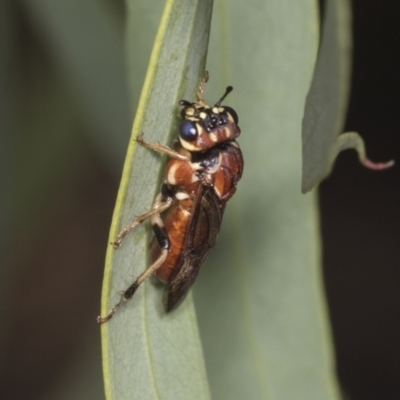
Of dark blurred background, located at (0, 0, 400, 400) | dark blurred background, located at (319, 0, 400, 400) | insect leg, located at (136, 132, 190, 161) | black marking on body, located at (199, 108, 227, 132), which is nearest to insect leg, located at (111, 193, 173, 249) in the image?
insect leg, located at (136, 132, 190, 161)

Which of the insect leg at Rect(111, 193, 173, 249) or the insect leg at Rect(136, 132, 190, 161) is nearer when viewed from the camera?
the insect leg at Rect(136, 132, 190, 161)

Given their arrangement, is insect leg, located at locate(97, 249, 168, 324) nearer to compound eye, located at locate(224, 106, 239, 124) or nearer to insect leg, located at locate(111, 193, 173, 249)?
insect leg, located at locate(111, 193, 173, 249)

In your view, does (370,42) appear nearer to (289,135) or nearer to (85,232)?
(85,232)

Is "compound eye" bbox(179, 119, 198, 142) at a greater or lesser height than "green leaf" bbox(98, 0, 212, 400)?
greater

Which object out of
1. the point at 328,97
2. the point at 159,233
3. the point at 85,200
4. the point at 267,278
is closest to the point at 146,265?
the point at 159,233

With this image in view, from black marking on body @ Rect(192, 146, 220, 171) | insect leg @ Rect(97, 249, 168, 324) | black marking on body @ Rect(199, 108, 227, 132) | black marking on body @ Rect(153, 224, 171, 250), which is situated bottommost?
insect leg @ Rect(97, 249, 168, 324)

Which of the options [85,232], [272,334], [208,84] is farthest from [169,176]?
[85,232]

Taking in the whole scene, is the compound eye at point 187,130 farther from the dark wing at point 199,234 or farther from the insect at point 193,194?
the dark wing at point 199,234
